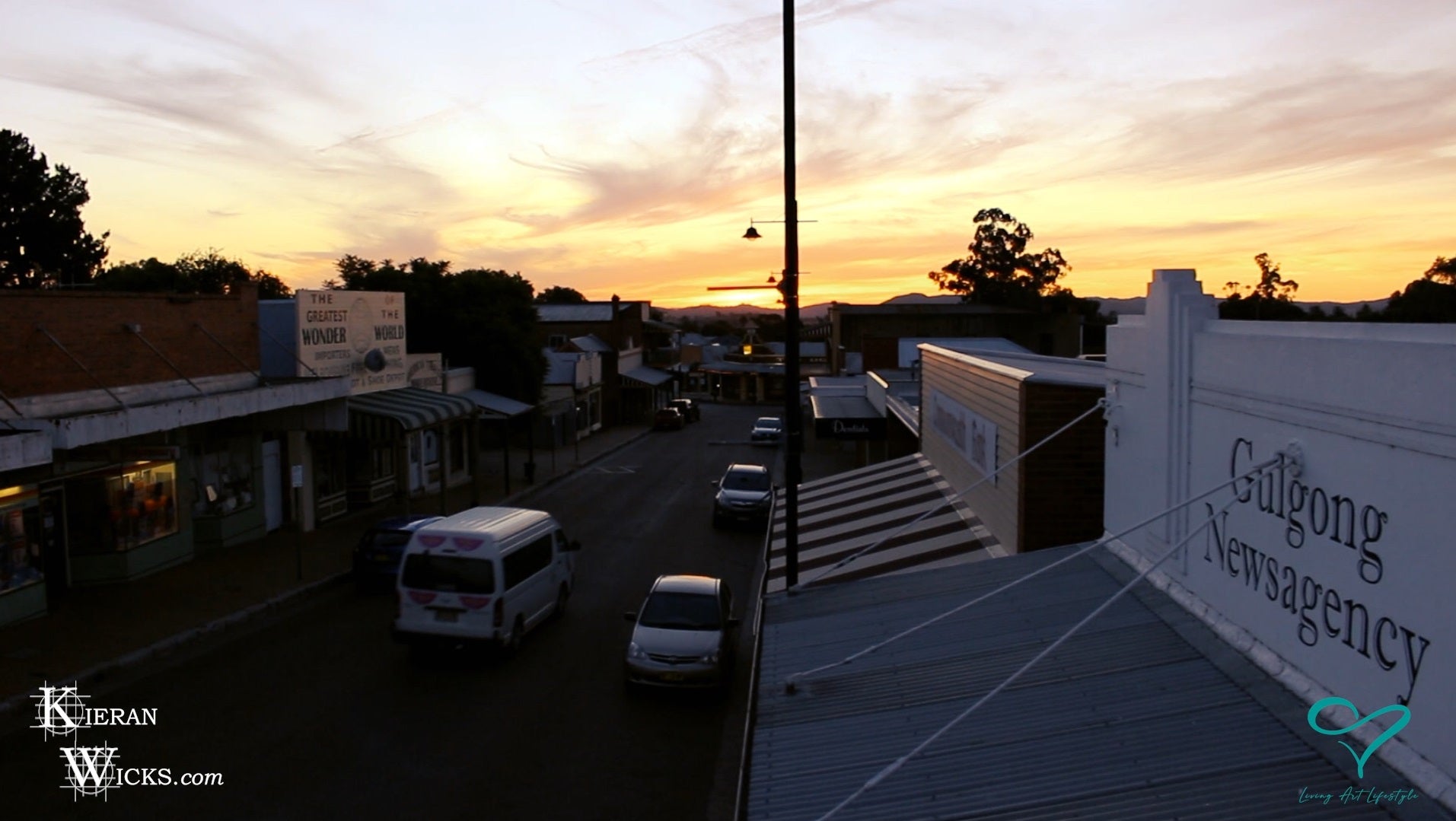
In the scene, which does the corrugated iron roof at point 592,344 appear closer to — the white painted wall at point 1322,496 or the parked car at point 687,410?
the parked car at point 687,410

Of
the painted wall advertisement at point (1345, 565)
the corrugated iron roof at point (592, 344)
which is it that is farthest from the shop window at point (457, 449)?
the painted wall advertisement at point (1345, 565)

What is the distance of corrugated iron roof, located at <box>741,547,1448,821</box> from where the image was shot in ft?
18.0

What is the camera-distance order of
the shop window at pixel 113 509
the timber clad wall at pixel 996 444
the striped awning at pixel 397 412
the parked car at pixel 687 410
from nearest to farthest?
the timber clad wall at pixel 996 444 → the shop window at pixel 113 509 → the striped awning at pixel 397 412 → the parked car at pixel 687 410

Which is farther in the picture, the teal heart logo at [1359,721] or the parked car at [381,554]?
the parked car at [381,554]

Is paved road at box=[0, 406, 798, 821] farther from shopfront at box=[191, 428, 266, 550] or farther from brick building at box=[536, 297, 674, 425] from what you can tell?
Result: brick building at box=[536, 297, 674, 425]

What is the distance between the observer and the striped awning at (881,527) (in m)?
13.0

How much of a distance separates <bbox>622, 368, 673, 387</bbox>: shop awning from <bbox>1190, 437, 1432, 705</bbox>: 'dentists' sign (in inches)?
2434

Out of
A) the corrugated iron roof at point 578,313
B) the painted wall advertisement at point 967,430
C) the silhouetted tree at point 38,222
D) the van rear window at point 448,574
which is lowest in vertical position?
the van rear window at point 448,574

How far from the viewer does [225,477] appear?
23578 millimetres

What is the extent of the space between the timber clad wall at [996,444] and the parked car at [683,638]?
389 centimetres

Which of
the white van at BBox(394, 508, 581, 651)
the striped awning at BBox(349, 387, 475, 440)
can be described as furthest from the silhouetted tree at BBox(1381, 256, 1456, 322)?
the striped awning at BBox(349, 387, 475, 440)

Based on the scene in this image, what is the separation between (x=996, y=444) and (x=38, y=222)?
45.6 metres

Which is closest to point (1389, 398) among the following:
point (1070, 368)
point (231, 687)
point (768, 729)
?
point (768, 729)

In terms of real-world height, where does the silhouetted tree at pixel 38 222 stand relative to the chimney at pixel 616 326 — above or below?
above
